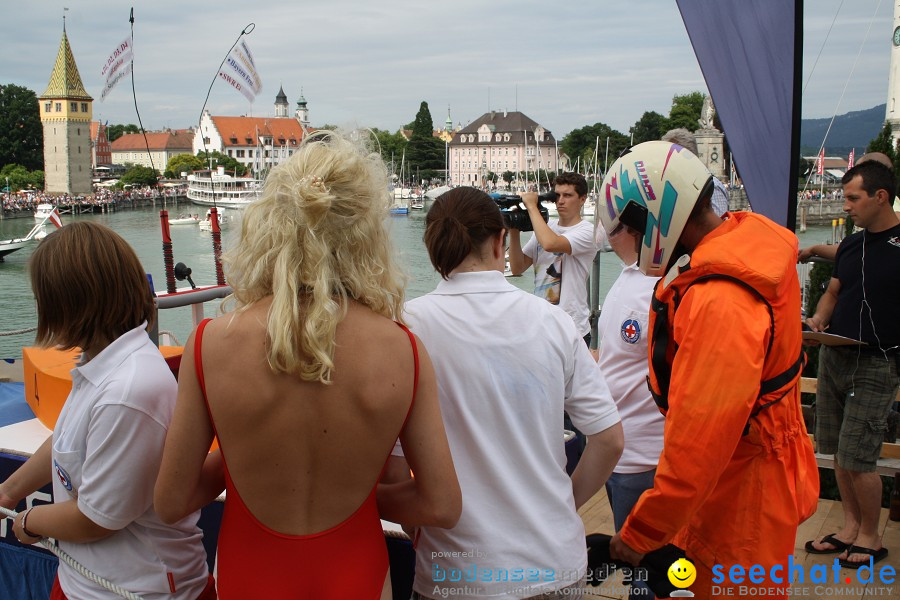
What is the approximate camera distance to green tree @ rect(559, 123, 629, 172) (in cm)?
10981

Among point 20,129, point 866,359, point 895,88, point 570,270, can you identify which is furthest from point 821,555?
point 20,129

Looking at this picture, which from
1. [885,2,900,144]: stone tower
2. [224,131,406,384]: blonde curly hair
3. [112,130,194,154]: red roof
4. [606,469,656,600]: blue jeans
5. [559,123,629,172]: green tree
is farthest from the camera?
[112,130,194,154]: red roof

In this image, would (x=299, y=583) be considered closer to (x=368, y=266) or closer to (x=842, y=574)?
(x=368, y=266)

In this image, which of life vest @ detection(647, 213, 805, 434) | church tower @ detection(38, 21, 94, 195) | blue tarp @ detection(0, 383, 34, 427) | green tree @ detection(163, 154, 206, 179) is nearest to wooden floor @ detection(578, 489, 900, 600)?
life vest @ detection(647, 213, 805, 434)

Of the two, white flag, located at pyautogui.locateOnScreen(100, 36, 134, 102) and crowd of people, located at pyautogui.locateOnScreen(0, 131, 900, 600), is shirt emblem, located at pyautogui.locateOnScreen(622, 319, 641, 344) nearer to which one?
crowd of people, located at pyautogui.locateOnScreen(0, 131, 900, 600)

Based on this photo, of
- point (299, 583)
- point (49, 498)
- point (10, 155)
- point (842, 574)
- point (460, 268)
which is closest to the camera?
point (299, 583)

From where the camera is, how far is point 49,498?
2.69 meters

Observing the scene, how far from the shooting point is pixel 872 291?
3658 mm

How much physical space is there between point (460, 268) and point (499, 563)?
0.78 m

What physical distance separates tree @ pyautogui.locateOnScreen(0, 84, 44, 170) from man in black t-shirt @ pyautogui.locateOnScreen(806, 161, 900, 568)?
351 ft

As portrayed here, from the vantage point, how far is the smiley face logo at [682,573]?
6.48 ft

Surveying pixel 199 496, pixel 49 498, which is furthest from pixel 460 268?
pixel 49 498

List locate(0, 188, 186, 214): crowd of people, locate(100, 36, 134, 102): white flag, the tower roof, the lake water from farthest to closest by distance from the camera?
locate(0, 188, 186, 214): crowd of people → the tower roof → the lake water → locate(100, 36, 134, 102): white flag

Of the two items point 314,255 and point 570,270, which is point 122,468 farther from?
point 570,270
